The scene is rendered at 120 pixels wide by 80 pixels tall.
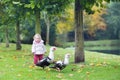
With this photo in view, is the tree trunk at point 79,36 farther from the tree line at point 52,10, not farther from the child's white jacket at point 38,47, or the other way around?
the child's white jacket at point 38,47

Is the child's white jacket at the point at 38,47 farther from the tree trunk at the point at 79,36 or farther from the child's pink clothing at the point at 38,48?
the tree trunk at the point at 79,36

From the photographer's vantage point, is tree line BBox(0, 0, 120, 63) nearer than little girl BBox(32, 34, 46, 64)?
No

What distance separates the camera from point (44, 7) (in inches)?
821

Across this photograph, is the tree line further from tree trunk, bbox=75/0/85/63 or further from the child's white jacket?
the child's white jacket

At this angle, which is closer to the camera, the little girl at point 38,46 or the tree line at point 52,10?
the little girl at point 38,46

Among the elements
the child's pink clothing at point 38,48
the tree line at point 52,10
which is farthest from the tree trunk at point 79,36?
the child's pink clothing at point 38,48

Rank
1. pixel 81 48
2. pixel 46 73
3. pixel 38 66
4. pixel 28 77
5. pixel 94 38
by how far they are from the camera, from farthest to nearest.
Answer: pixel 94 38 → pixel 81 48 → pixel 38 66 → pixel 46 73 → pixel 28 77

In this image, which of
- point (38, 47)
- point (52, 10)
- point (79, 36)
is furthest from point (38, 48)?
point (52, 10)

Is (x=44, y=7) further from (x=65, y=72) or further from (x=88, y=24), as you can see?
(x=88, y=24)

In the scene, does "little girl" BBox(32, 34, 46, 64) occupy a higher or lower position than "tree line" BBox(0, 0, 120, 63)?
lower

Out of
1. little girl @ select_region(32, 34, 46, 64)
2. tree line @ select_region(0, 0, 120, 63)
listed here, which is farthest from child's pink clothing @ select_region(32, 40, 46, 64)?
tree line @ select_region(0, 0, 120, 63)

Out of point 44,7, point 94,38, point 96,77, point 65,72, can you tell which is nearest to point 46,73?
point 65,72

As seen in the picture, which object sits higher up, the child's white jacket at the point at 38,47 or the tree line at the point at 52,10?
the tree line at the point at 52,10

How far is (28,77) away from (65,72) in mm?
2205
